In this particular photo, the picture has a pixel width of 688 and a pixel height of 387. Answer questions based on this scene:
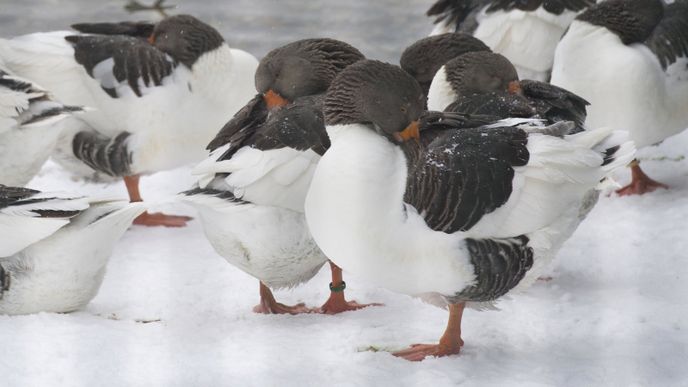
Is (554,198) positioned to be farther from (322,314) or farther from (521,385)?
(322,314)

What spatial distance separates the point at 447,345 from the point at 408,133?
0.65 meters

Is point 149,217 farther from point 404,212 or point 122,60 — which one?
point 404,212

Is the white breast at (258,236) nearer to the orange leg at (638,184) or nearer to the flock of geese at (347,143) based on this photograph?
the flock of geese at (347,143)

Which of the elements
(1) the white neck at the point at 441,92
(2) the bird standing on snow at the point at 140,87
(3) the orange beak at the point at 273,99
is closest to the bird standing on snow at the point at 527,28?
(1) the white neck at the point at 441,92

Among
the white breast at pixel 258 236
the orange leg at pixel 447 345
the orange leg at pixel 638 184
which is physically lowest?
the orange leg at pixel 638 184

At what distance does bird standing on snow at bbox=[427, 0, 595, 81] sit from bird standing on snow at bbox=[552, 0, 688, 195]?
45 cm

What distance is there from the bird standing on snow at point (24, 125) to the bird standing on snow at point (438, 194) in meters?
1.68

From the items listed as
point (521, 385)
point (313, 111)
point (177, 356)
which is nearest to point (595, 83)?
point (313, 111)

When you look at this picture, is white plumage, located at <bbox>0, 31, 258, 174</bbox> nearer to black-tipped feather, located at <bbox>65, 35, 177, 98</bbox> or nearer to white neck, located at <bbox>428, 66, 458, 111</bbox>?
black-tipped feather, located at <bbox>65, 35, 177, 98</bbox>

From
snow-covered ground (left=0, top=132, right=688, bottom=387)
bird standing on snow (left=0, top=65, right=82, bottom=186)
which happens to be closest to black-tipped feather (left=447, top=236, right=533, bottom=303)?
snow-covered ground (left=0, top=132, right=688, bottom=387)

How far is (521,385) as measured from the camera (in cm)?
273

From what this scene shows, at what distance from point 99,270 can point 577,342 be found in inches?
64.8

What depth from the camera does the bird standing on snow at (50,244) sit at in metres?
3.31

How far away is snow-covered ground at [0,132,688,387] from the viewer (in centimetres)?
281
